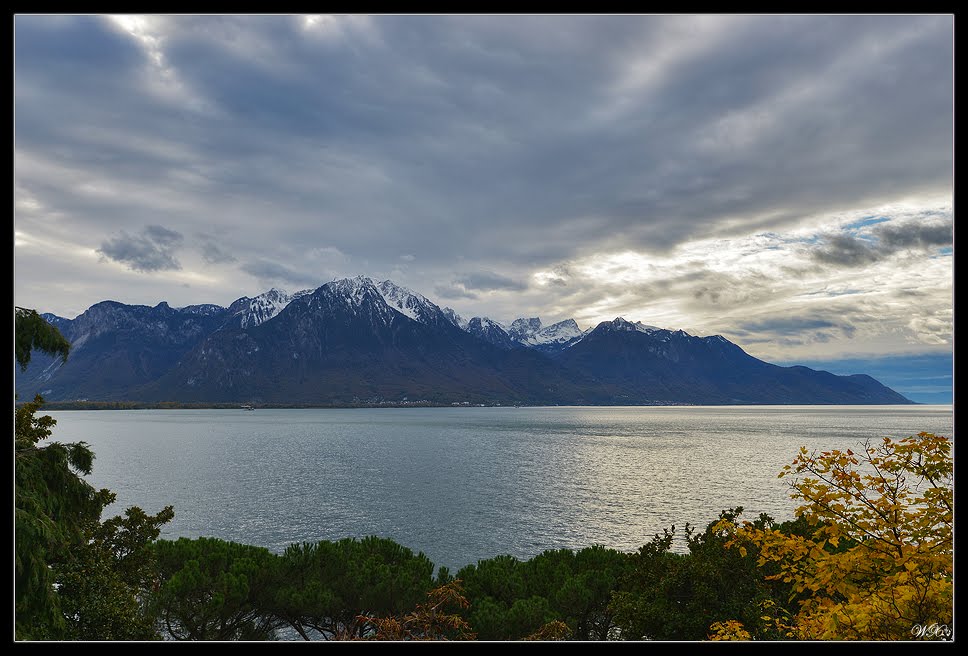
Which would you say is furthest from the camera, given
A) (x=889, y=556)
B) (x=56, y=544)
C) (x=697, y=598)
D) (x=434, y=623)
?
(x=434, y=623)

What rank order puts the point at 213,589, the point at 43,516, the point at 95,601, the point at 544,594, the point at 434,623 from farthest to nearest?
the point at 544,594 → the point at 213,589 → the point at 434,623 → the point at 95,601 → the point at 43,516

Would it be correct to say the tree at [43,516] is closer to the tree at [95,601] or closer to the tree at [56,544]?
the tree at [56,544]

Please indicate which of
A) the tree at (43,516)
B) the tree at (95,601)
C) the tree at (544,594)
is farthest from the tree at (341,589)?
the tree at (43,516)

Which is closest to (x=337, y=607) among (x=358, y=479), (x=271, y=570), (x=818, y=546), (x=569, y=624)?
(x=271, y=570)

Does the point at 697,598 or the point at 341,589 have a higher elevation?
the point at 697,598

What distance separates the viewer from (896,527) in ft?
23.5

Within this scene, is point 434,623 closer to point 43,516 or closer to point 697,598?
point 697,598

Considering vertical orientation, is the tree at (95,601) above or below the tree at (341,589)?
above

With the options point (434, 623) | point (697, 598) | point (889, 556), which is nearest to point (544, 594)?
point (434, 623)

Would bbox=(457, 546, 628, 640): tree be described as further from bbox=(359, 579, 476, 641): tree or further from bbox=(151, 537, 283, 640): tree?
bbox=(151, 537, 283, 640): tree
